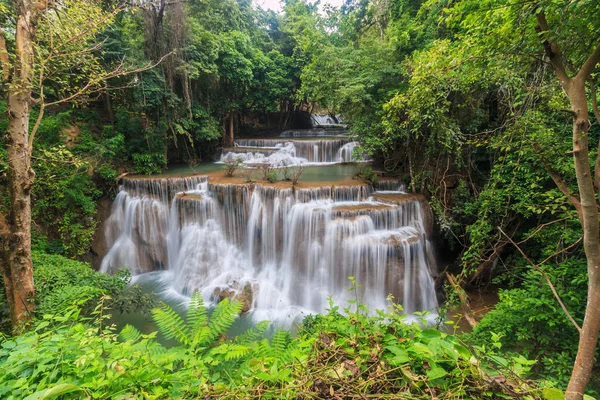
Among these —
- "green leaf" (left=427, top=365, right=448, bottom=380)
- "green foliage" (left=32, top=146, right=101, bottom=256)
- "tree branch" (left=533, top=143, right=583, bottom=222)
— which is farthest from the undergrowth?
"green foliage" (left=32, top=146, right=101, bottom=256)

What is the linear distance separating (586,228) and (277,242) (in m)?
7.32

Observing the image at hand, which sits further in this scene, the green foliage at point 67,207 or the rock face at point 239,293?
the green foliage at point 67,207

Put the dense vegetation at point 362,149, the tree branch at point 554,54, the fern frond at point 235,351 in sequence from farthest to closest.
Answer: the fern frond at point 235,351, the tree branch at point 554,54, the dense vegetation at point 362,149

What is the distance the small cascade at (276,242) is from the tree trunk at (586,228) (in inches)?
212

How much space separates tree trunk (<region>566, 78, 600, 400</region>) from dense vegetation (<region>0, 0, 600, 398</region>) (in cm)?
11

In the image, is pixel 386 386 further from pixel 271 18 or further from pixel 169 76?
pixel 271 18

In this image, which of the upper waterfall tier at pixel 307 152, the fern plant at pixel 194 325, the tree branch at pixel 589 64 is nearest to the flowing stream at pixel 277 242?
the upper waterfall tier at pixel 307 152

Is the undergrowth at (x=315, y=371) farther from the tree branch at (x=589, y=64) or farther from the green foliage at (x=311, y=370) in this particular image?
the tree branch at (x=589, y=64)

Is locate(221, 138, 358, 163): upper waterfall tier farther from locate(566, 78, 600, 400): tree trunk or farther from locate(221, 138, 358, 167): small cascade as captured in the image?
locate(566, 78, 600, 400): tree trunk

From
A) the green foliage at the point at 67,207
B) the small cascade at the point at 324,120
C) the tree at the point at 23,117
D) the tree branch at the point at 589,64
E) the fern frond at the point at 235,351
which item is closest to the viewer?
the tree branch at the point at 589,64

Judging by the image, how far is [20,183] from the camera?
157 inches

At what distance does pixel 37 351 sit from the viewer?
1.71 m

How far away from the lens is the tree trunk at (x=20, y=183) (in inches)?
151

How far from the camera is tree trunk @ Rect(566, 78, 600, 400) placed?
5.85ft
